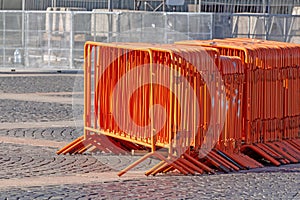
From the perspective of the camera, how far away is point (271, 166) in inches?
452

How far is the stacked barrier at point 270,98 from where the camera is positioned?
11680 millimetres

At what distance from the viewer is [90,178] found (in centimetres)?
1038

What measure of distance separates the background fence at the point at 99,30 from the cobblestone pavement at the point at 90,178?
12330 millimetres

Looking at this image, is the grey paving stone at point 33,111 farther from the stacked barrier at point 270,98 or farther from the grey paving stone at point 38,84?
the stacked barrier at point 270,98

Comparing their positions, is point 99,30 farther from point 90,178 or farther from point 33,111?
point 90,178

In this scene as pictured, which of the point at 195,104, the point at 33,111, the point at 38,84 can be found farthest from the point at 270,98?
the point at 38,84

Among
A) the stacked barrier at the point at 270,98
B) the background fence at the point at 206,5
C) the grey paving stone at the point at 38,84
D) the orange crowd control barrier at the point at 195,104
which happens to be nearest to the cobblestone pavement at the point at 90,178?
the orange crowd control barrier at the point at 195,104

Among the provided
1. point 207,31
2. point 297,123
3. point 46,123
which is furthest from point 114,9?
point 297,123

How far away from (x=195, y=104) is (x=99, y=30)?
55.2 ft

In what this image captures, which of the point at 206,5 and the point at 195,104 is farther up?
the point at 195,104

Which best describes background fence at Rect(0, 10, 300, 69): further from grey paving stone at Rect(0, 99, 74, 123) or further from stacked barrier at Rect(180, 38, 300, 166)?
stacked barrier at Rect(180, 38, 300, 166)

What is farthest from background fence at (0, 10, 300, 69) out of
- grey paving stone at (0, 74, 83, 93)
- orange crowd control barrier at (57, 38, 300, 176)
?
orange crowd control barrier at (57, 38, 300, 176)

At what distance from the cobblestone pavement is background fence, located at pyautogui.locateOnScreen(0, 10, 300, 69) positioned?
12330 mm

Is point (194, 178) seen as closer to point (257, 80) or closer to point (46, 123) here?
point (257, 80)
